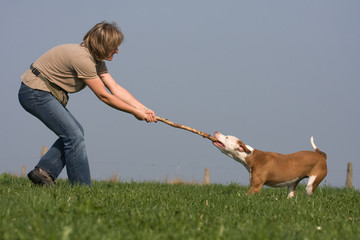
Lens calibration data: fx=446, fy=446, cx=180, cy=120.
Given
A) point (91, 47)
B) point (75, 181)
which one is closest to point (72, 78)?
point (91, 47)

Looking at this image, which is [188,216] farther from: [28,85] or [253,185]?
[28,85]

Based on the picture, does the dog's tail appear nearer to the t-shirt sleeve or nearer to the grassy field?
the grassy field

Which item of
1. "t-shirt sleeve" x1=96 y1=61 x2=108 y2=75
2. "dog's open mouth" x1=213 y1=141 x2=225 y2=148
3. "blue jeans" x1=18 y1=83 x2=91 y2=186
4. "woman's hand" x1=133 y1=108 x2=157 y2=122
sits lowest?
"blue jeans" x1=18 y1=83 x2=91 y2=186

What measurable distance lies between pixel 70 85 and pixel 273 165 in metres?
3.84

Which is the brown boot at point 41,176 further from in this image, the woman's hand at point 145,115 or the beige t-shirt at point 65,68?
the woman's hand at point 145,115

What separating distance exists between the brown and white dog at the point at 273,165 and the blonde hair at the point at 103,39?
2.52m

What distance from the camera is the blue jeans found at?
730 centimetres

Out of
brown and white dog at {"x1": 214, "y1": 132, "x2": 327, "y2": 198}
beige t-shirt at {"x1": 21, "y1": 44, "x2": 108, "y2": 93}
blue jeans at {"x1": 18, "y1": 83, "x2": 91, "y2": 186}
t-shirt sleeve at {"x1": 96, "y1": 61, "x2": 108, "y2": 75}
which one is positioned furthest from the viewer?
brown and white dog at {"x1": 214, "y1": 132, "x2": 327, "y2": 198}

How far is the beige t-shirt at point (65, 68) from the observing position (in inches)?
277

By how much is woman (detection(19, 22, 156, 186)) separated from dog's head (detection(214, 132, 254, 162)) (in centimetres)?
141

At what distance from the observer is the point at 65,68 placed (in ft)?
23.7

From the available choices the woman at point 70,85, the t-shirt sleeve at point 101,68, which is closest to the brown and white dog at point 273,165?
the woman at point 70,85

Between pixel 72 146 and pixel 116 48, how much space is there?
5.90 feet

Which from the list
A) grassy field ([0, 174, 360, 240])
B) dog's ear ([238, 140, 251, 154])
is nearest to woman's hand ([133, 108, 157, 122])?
grassy field ([0, 174, 360, 240])
